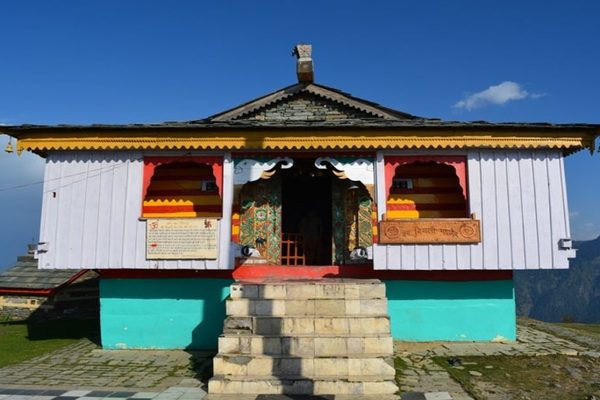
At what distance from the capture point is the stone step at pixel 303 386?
20.3 feet

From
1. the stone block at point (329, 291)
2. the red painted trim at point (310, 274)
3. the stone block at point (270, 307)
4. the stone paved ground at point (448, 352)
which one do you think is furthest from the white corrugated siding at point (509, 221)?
the stone block at point (270, 307)

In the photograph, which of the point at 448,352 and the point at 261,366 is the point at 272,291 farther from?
the point at 448,352

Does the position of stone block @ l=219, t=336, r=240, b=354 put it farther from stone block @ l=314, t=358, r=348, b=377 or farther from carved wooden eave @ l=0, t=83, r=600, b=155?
carved wooden eave @ l=0, t=83, r=600, b=155

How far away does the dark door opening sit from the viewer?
12758 millimetres

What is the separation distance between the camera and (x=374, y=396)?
6.13 meters

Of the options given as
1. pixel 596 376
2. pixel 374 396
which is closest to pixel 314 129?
pixel 374 396

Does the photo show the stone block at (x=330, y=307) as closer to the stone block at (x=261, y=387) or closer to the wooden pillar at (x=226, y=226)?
the stone block at (x=261, y=387)

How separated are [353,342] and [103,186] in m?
6.52

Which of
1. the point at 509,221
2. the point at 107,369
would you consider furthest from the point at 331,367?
the point at 509,221

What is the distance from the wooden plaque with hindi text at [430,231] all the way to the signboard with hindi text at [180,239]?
12.3 ft

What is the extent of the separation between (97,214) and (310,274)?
16.2 ft

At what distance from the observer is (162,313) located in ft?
32.7

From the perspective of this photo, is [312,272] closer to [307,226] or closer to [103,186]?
[307,226]

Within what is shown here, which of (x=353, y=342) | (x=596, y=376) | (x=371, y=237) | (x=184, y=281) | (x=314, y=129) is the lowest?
(x=596, y=376)
